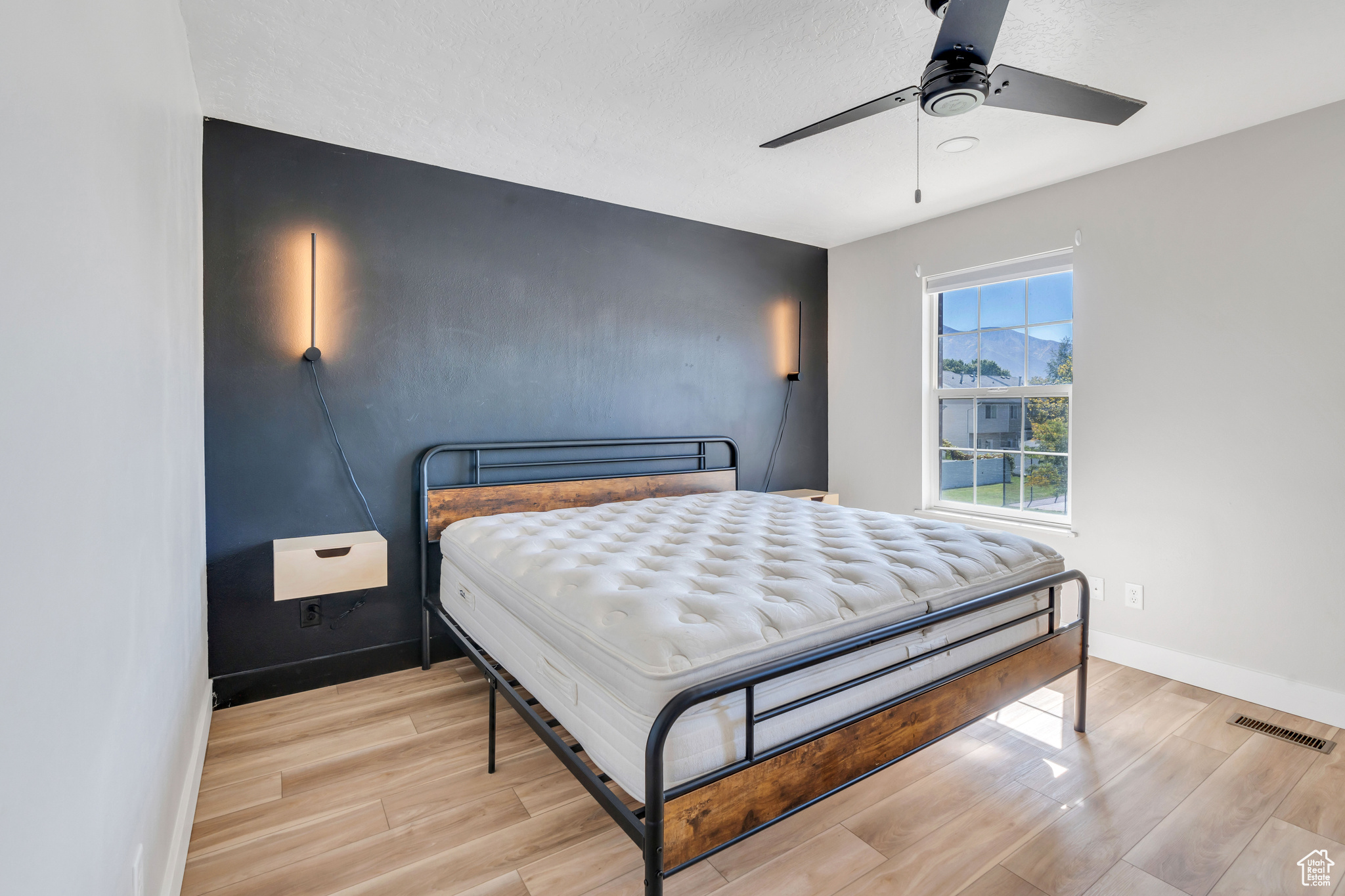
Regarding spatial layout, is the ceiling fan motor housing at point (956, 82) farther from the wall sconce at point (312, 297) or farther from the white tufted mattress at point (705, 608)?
the wall sconce at point (312, 297)

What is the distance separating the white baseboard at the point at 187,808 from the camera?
1.50 metres

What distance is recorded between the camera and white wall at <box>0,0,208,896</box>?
648 millimetres

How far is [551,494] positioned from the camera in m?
3.21

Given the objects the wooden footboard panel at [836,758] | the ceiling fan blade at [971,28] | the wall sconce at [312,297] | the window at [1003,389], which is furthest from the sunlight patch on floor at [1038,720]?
the wall sconce at [312,297]

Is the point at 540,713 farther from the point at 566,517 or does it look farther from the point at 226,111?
the point at 226,111

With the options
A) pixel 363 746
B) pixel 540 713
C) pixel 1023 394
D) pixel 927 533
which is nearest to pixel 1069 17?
pixel 927 533

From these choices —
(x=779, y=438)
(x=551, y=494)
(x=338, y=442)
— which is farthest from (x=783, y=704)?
(x=779, y=438)

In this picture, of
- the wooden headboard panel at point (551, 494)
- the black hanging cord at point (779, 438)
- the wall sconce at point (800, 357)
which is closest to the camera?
the wooden headboard panel at point (551, 494)

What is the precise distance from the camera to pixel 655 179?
320 centimetres

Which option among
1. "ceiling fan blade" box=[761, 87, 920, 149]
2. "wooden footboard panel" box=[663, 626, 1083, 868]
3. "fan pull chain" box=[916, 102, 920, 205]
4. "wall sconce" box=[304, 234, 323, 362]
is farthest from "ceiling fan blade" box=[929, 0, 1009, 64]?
"wall sconce" box=[304, 234, 323, 362]

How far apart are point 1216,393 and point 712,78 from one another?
2.54 metres

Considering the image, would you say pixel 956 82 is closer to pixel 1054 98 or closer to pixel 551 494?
pixel 1054 98

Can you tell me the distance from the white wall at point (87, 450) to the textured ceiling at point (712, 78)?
610mm

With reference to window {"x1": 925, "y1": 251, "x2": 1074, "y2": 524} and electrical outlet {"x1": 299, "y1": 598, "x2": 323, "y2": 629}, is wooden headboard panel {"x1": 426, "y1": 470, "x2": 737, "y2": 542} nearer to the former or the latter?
electrical outlet {"x1": 299, "y1": 598, "x2": 323, "y2": 629}
